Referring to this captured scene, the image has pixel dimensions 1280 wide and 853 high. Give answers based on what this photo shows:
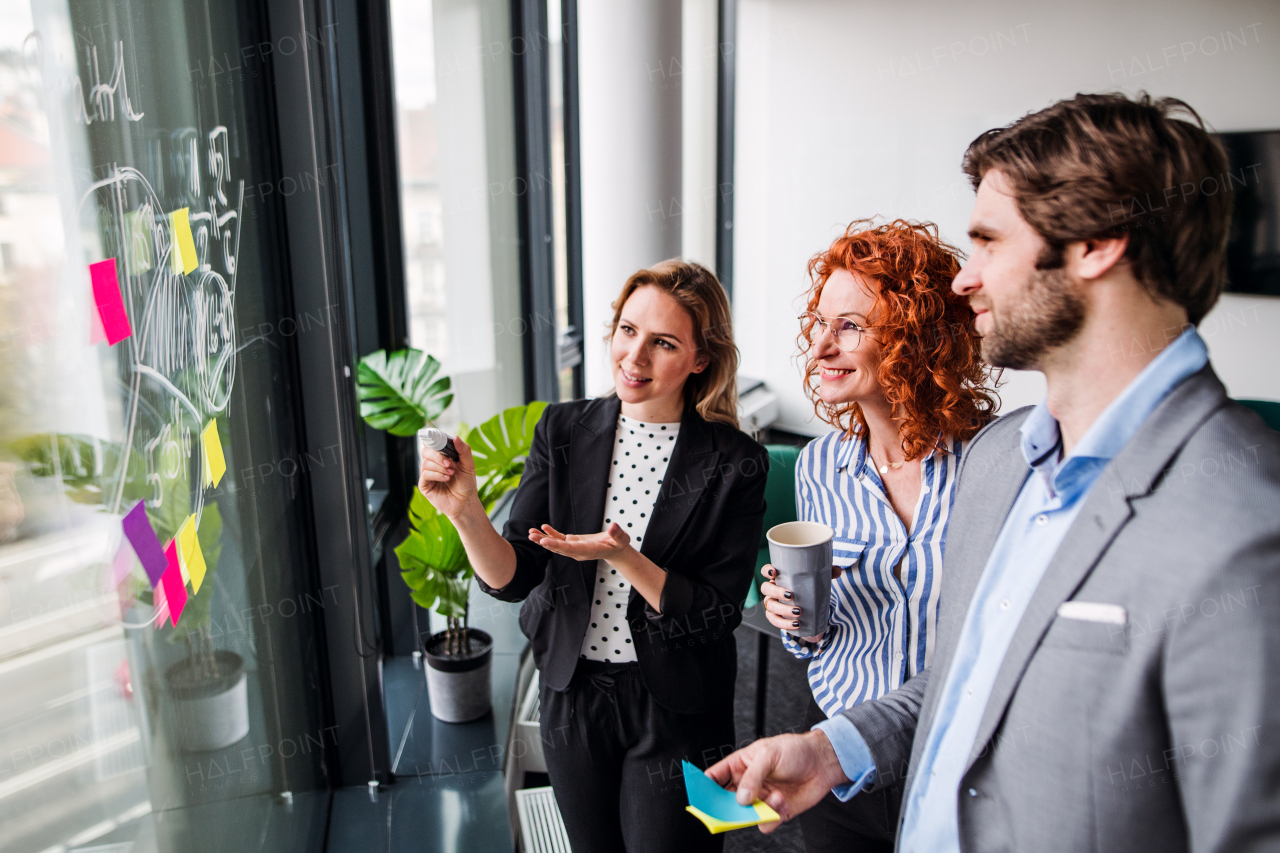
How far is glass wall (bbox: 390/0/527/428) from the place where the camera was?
2.79 m

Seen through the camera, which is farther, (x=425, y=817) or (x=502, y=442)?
(x=502, y=442)

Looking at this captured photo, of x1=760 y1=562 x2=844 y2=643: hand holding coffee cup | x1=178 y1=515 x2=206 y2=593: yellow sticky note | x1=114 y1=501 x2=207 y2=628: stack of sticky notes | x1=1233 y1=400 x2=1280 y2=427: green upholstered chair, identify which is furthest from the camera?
x1=1233 y1=400 x2=1280 y2=427: green upholstered chair

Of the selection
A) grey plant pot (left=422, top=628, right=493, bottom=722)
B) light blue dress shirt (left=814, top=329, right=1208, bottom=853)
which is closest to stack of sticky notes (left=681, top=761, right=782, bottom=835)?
light blue dress shirt (left=814, top=329, right=1208, bottom=853)

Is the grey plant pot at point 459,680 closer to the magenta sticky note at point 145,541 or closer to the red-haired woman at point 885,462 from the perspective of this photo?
the red-haired woman at point 885,462

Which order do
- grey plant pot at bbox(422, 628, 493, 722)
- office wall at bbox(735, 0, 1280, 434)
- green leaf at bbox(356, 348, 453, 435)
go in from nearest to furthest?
green leaf at bbox(356, 348, 453, 435) → grey plant pot at bbox(422, 628, 493, 722) → office wall at bbox(735, 0, 1280, 434)

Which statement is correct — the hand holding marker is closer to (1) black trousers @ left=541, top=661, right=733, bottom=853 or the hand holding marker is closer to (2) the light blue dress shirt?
(1) black trousers @ left=541, top=661, right=733, bottom=853

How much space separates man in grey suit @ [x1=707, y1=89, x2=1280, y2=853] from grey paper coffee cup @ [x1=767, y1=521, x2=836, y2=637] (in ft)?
0.64

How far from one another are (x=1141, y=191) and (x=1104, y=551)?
0.39 metres

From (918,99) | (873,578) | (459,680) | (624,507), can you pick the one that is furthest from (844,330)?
(918,99)

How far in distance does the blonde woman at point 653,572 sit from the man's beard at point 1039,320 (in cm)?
70

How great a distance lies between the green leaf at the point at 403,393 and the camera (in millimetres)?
2137

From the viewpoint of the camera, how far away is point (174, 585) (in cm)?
111

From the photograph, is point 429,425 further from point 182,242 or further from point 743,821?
point 743,821

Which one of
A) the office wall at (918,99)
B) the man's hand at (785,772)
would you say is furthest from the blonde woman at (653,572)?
the office wall at (918,99)
